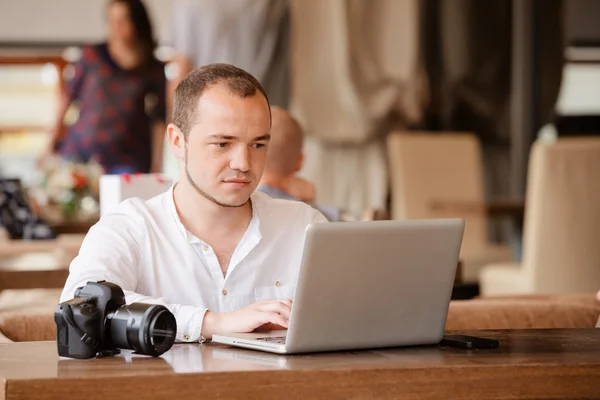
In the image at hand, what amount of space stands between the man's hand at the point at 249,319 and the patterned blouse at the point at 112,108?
Answer: 4626mm

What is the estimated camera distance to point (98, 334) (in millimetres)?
1838

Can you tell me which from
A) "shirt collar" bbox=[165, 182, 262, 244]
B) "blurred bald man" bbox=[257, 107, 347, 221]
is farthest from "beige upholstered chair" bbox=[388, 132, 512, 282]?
"shirt collar" bbox=[165, 182, 262, 244]

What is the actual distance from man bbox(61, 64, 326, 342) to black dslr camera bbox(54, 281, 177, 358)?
0.27 m

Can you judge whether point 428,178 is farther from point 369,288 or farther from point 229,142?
point 369,288

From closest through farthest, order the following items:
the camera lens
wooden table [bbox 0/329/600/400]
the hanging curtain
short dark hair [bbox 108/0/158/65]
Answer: wooden table [bbox 0/329/600/400] < the camera lens < short dark hair [bbox 108/0/158/65] < the hanging curtain

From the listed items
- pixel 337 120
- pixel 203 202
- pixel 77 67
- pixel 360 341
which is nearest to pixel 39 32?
pixel 77 67

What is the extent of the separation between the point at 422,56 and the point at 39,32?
240cm

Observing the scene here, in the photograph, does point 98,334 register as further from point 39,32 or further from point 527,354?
point 39,32

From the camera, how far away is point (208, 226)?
232cm

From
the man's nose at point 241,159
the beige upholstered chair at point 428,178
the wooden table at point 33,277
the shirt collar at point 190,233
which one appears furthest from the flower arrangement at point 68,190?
the man's nose at point 241,159

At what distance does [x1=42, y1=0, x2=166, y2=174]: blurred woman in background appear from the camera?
6.59 metres

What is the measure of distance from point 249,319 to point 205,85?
1.54 ft

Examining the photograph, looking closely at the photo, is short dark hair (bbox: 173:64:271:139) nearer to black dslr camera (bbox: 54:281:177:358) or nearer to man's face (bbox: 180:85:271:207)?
man's face (bbox: 180:85:271:207)

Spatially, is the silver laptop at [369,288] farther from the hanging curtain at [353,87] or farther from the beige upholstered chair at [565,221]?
the hanging curtain at [353,87]
